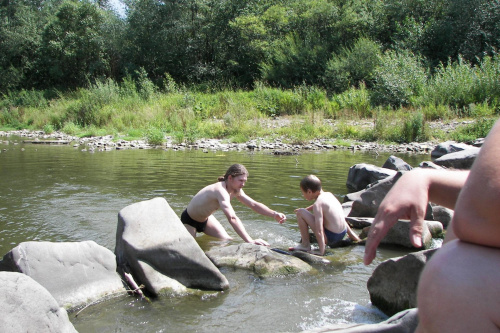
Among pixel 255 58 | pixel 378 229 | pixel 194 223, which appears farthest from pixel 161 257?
pixel 255 58

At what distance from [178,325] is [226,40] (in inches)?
1395

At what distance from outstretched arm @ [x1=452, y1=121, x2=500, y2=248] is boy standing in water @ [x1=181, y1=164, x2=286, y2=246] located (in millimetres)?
5507

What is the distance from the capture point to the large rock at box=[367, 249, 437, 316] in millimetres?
4148

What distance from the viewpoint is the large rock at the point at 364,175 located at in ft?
31.3

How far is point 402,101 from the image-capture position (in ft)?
73.3

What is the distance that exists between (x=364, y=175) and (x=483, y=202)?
29.9ft

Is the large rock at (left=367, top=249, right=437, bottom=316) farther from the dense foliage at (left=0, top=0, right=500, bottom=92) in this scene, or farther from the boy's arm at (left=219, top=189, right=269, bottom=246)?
the dense foliage at (left=0, top=0, right=500, bottom=92)

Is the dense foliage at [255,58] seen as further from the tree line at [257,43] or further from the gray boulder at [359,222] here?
the gray boulder at [359,222]

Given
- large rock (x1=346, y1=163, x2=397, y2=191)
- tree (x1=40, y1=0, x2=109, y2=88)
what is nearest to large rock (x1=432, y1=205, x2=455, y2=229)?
large rock (x1=346, y1=163, x2=397, y2=191)

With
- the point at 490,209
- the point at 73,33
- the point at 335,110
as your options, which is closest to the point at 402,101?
the point at 335,110

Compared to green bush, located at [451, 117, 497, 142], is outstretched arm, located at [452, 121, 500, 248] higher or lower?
higher

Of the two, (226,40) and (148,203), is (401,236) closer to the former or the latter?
(148,203)

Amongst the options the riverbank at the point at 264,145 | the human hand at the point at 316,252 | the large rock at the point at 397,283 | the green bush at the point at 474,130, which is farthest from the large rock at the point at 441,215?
the green bush at the point at 474,130

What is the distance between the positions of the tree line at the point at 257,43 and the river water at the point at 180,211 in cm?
1207
